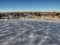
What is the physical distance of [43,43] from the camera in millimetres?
11812

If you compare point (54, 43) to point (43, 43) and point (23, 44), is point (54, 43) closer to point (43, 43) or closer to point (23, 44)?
point (43, 43)

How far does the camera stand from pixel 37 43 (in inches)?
460

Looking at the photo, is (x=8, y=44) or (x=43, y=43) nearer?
(x=8, y=44)

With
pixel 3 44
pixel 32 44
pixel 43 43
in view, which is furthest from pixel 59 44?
pixel 3 44

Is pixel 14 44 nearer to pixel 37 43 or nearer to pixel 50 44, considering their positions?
pixel 37 43

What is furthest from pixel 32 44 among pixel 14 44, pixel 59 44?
pixel 59 44

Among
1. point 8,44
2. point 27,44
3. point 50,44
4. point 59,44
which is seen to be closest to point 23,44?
point 27,44

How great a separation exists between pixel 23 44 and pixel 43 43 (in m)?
1.72

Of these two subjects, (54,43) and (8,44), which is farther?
(54,43)

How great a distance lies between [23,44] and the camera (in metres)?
11.2

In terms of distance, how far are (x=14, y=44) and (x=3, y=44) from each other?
33.1 inches

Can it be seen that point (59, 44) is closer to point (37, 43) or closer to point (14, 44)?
point (37, 43)

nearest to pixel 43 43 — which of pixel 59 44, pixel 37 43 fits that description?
pixel 37 43

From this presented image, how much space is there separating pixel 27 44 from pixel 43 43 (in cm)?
141
